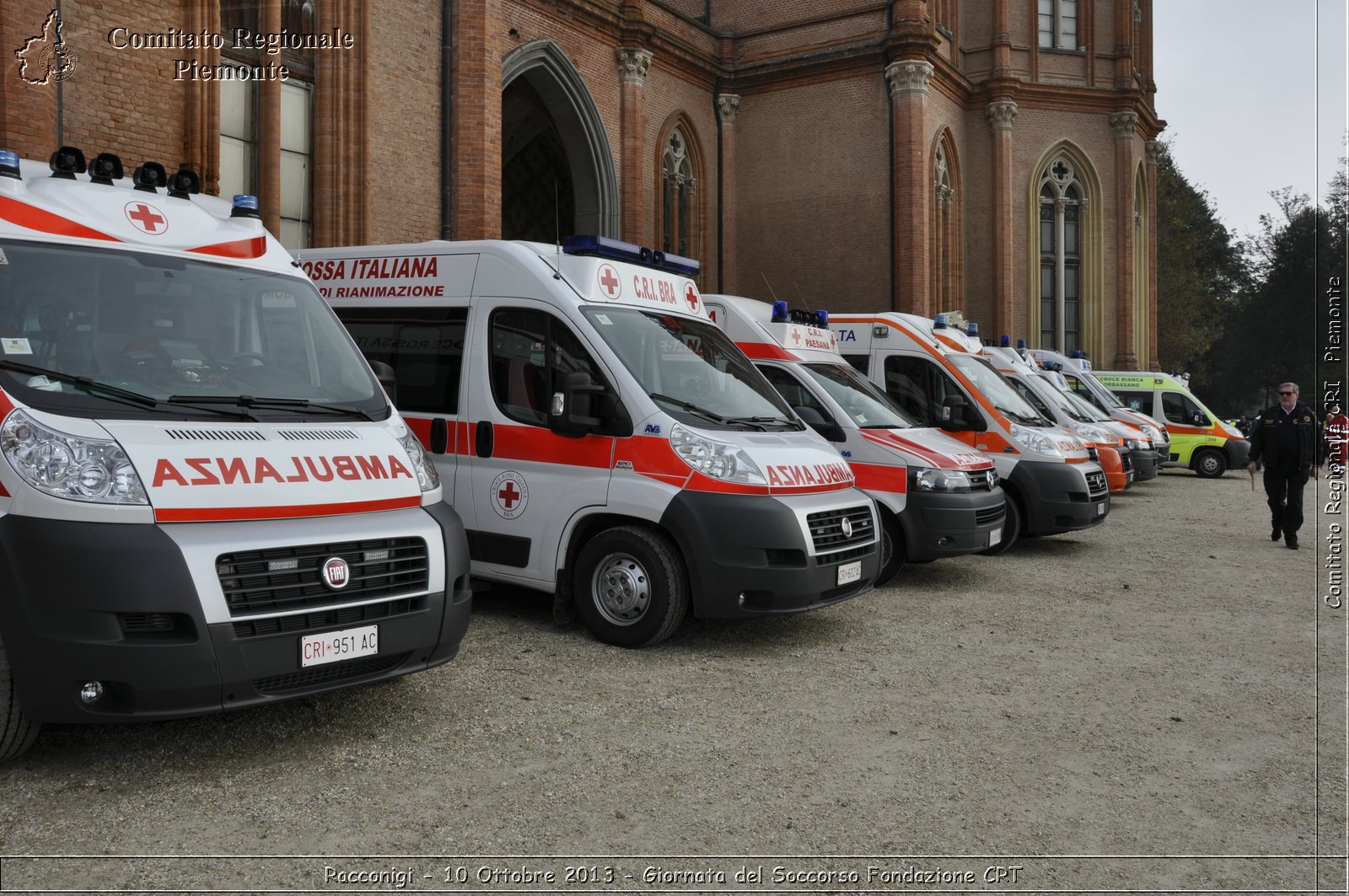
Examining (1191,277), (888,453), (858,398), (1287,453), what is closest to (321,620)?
(888,453)

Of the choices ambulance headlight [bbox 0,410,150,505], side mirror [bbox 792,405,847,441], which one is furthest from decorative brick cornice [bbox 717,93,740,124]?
ambulance headlight [bbox 0,410,150,505]

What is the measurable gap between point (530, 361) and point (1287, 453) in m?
9.06

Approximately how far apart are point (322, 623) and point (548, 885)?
1490 mm

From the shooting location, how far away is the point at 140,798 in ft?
13.0

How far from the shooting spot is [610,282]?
6941 mm

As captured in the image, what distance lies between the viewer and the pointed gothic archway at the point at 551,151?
70.2 ft

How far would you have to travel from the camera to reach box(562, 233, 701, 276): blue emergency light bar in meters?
6.95

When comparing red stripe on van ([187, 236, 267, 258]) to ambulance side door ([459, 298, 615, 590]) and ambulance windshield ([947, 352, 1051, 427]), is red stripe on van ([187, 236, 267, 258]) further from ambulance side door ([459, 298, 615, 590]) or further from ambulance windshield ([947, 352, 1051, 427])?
ambulance windshield ([947, 352, 1051, 427])

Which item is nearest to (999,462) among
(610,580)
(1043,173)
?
(610,580)

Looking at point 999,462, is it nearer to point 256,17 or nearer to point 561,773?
point 561,773

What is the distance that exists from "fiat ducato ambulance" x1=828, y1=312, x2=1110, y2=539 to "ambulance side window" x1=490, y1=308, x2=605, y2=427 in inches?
182

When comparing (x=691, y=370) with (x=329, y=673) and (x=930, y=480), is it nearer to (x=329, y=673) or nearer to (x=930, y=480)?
(x=930, y=480)

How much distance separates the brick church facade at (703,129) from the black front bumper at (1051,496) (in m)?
7.10

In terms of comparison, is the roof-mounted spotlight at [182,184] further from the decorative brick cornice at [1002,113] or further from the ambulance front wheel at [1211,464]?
the decorative brick cornice at [1002,113]
